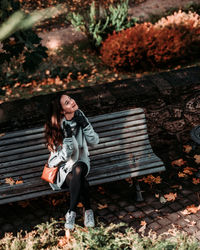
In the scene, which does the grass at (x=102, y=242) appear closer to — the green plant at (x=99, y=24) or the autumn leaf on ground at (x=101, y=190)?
the autumn leaf on ground at (x=101, y=190)

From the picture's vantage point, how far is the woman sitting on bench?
351cm

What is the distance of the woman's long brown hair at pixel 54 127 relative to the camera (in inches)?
138

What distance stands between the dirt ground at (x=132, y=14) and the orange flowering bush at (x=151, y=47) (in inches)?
88.7

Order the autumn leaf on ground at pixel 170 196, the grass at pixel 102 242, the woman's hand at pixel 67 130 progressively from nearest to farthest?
the grass at pixel 102 242, the woman's hand at pixel 67 130, the autumn leaf on ground at pixel 170 196

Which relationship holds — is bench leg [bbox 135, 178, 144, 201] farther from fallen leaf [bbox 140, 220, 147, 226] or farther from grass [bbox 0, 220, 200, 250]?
grass [bbox 0, 220, 200, 250]

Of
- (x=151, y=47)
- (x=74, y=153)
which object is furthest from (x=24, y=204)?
(x=151, y=47)

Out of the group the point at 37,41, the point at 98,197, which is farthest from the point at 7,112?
the point at 98,197

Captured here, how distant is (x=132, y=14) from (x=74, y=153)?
27.1ft

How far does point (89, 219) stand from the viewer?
3.62m

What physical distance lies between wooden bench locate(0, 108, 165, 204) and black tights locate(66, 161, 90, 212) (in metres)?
0.23

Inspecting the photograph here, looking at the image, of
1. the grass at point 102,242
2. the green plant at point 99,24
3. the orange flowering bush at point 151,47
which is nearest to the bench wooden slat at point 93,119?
the grass at point 102,242

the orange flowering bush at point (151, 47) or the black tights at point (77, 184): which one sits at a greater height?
the orange flowering bush at point (151, 47)

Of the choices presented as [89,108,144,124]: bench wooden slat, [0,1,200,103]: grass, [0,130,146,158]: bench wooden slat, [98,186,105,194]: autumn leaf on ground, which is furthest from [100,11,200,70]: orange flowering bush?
[98,186,105,194]: autumn leaf on ground

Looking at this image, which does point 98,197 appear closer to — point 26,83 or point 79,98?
point 79,98
